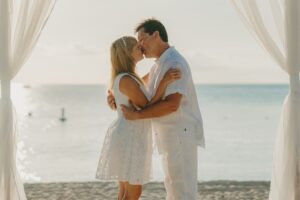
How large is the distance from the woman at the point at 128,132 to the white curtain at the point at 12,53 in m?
0.68

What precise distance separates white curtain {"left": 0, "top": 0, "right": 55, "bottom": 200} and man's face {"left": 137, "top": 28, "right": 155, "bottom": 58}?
76 cm

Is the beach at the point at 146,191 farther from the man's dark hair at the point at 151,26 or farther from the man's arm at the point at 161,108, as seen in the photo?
the man's dark hair at the point at 151,26

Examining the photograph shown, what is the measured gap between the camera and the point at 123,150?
419 cm

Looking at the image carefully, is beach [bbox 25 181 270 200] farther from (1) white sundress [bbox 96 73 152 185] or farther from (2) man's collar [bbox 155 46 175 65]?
(2) man's collar [bbox 155 46 175 65]

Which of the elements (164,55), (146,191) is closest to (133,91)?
(164,55)

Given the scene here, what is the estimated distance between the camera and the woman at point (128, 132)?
13.4ft

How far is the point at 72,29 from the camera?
48906 mm

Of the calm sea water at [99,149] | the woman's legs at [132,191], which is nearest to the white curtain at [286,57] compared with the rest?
the woman's legs at [132,191]

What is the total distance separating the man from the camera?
410cm

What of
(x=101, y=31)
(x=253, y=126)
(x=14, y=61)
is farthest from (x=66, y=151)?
(x=101, y=31)

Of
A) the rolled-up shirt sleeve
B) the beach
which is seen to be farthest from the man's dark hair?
the beach

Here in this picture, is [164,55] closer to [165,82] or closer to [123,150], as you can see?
[165,82]

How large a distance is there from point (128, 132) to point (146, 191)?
2.56 meters

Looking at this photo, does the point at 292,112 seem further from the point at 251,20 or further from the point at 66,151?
the point at 66,151
